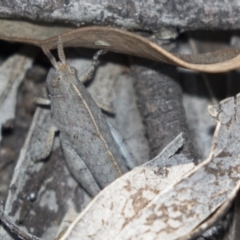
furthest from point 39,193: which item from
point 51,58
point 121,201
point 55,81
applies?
point 121,201

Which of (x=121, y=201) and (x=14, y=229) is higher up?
(x=121, y=201)

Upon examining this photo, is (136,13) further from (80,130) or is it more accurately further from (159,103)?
(80,130)

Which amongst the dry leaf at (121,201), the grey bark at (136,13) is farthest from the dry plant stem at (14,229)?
the grey bark at (136,13)

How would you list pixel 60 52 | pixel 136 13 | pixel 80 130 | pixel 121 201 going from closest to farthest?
1. pixel 121 201
2. pixel 136 13
3. pixel 60 52
4. pixel 80 130

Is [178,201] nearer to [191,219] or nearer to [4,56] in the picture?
[191,219]

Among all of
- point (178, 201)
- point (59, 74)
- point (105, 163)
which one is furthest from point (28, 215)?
point (178, 201)

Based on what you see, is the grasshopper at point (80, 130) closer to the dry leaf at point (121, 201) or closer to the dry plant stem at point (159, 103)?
the dry plant stem at point (159, 103)
